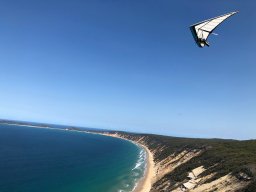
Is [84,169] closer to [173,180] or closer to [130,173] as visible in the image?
[130,173]

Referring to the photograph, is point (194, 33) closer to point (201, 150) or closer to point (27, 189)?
point (27, 189)

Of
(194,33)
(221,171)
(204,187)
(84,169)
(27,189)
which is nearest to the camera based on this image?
(194,33)

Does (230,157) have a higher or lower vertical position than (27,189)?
higher

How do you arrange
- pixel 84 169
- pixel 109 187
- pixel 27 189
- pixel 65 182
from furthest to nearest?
pixel 84 169, pixel 65 182, pixel 109 187, pixel 27 189

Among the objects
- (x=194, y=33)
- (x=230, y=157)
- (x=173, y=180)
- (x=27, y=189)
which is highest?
(x=194, y=33)

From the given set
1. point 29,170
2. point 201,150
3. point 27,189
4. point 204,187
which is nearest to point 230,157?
point 204,187

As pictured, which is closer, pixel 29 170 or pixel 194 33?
pixel 194 33

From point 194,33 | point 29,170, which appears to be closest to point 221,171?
point 194,33
